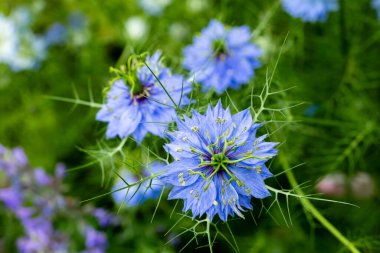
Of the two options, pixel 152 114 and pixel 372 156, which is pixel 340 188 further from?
pixel 152 114

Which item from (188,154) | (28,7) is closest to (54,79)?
(28,7)

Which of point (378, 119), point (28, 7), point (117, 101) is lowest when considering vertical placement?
point (378, 119)

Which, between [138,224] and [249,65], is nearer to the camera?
[249,65]

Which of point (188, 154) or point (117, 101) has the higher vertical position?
point (117, 101)

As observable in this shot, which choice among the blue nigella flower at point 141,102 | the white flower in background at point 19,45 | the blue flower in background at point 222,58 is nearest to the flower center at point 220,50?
the blue flower in background at point 222,58

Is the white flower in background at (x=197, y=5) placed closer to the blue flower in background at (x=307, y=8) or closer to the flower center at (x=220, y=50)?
the blue flower in background at (x=307, y=8)

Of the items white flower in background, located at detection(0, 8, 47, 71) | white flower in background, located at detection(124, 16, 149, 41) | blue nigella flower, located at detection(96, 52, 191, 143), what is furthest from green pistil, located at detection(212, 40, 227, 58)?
white flower in background, located at detection(0, 8, 47, 71)

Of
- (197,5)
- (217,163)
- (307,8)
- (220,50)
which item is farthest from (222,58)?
(197,5)

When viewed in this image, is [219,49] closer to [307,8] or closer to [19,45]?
[307,8]
